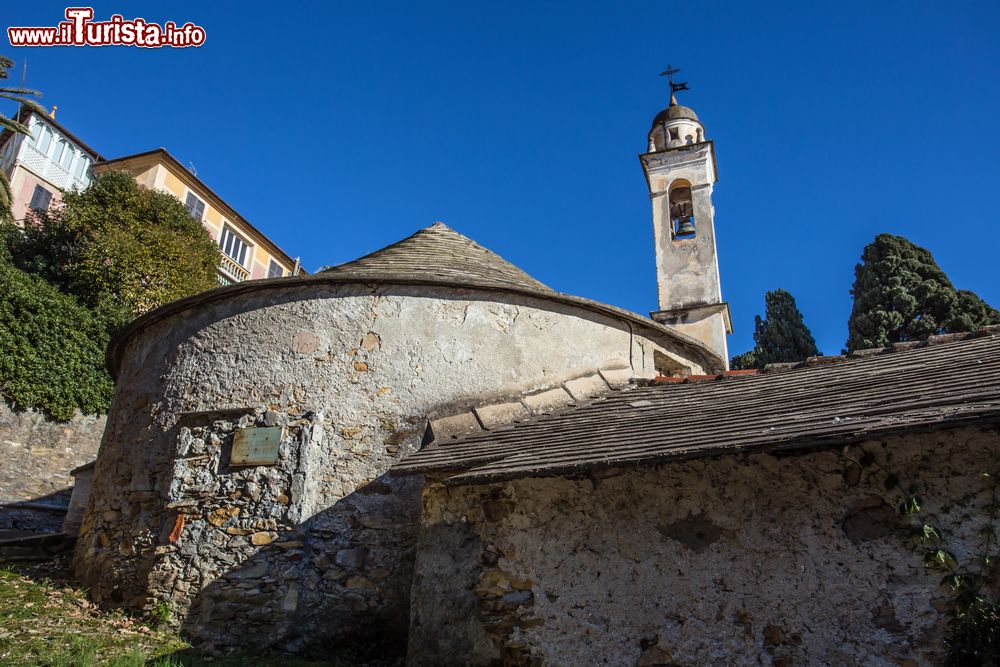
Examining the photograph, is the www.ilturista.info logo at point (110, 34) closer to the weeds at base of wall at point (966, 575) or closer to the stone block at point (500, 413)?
the stone block at point (500, 413)

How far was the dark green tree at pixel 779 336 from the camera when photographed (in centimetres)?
2448

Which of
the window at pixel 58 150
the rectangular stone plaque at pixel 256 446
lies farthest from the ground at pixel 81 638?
the window at pixel 58 150

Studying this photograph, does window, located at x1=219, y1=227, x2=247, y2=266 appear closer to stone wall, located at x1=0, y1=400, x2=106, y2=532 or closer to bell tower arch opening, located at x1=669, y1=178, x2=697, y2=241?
stone wall, located at x1=0, y1=400, x2=106, y2=532

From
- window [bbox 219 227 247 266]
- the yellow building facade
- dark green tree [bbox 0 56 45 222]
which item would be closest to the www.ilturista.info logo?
dark green tree [bbox 0 56 45 222]

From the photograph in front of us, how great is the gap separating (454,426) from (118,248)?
16215mm

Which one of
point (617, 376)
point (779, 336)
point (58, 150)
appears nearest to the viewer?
point (617, 376)

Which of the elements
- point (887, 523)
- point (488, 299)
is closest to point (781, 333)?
point (488, 299)

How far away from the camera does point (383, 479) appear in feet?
21.9

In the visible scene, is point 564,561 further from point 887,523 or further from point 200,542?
point 200,542

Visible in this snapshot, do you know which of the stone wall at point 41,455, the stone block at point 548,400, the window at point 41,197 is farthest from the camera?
the window at point 41,197

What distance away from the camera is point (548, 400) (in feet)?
23.9

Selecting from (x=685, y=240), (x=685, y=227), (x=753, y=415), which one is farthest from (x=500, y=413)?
(x=685, y=227)

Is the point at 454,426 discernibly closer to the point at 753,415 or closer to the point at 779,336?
the point at 753,415

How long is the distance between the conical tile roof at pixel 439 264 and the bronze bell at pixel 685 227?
4671mm
